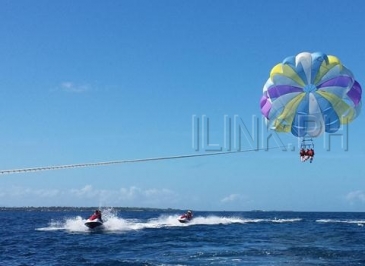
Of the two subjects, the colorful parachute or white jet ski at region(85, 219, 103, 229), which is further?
white jet ski at region(85, 219, 103, 229)

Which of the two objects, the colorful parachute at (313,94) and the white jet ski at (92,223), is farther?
the white jet ski at (92,223)

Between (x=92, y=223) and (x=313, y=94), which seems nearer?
(x=313, y=94)

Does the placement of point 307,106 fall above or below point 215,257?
above

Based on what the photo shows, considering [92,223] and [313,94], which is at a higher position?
[313,94]

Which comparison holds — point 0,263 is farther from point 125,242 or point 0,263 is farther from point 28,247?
point 125,242

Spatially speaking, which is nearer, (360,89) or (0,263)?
(0,263)

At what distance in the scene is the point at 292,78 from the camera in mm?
22906

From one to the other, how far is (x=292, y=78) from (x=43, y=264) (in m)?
13.8

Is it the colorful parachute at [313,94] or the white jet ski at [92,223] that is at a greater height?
the colorful parachute at [313,94]

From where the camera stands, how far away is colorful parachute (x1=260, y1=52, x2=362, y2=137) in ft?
74.3

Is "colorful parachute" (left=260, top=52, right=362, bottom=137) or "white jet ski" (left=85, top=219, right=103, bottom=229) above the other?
"colorful parachute" (left=260, top=52, right=362, bottom=137)

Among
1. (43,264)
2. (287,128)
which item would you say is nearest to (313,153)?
(287,128)

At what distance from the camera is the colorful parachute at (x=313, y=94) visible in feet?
74.3

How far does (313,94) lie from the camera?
2311 cm
